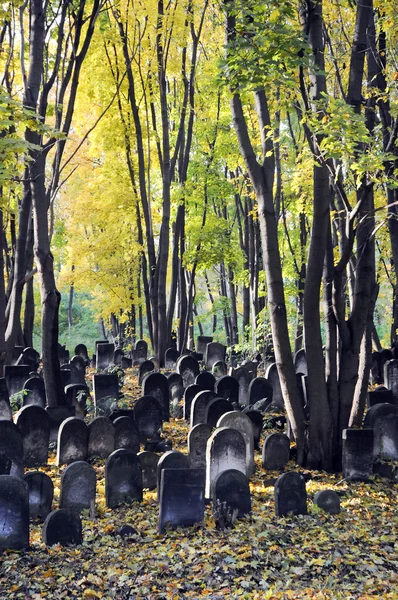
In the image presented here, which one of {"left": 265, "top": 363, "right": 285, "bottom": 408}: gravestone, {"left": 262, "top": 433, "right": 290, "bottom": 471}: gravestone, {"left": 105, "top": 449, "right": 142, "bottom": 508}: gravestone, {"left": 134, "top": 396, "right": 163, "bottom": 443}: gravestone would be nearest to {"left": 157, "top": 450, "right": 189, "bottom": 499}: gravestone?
{"left": 105, "top": 449, "right": 142, "bottom": 508}: gravestone

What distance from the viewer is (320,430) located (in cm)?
831

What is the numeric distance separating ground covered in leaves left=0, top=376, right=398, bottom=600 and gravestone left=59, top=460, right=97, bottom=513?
168 millimetres

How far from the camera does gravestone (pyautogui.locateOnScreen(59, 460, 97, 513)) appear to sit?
688 centimetres

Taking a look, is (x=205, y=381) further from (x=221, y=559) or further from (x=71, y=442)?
(x=221, y=559)

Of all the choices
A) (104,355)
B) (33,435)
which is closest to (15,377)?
(33,435)

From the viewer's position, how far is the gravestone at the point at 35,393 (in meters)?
11.2

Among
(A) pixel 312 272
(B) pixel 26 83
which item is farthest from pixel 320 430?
(B) pixel 26 83

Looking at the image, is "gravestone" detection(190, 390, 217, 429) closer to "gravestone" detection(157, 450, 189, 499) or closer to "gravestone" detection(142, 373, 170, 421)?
"gravestone" detection(142, 373, 170, 421)

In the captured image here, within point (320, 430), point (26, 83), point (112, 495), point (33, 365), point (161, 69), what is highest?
point (161, 69)

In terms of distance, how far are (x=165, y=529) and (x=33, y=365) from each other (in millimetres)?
8684

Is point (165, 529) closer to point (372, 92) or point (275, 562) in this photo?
point (275, 562)

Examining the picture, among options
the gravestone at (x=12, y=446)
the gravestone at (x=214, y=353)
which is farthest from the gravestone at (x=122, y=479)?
the gravestone at (x=214, y=353)

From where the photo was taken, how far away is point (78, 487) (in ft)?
22.7

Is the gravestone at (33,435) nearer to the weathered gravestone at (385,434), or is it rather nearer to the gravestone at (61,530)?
the gravestone at (61,530)
